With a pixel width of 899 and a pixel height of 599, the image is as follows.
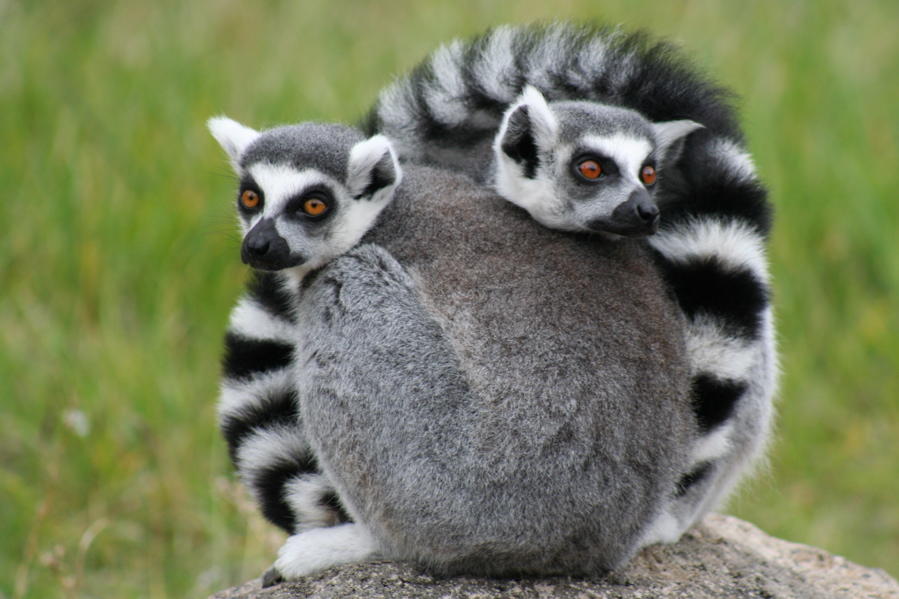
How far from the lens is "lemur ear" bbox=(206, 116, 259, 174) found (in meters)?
3.31

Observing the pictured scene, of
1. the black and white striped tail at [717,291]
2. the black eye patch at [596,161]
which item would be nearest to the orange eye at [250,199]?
the black eye patch at [596,161]

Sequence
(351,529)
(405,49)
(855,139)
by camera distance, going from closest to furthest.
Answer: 1. (351,529)
2. (855,139)
3. (405,49)

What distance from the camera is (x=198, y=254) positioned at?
5.61 m

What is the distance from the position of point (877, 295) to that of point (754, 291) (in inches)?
Answer: 126

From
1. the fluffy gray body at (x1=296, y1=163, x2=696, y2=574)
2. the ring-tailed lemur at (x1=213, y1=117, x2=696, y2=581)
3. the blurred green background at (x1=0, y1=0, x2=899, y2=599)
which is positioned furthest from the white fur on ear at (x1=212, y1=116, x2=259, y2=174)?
the blurred green background at (x1=0, y1=0, x2=899, y2=599)

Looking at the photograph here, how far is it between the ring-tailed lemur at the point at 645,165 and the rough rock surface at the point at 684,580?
129 millimetres

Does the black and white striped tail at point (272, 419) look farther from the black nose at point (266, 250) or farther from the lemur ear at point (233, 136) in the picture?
the lemur ear at point (233, 136)

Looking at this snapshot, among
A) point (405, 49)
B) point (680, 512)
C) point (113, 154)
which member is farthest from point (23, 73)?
point (680, 512)

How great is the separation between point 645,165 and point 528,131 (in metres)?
0.37

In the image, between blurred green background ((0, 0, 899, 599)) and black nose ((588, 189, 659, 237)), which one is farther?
blurred green background ((0, 0, 899, 599))

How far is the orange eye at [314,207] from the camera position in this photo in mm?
3018

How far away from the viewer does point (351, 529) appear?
9.79 ft

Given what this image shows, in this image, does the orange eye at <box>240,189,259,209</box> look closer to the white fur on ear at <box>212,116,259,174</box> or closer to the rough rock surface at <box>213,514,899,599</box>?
the white fur on ear at <box>212,116,259,174</box>

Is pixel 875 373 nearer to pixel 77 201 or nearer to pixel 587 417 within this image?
pixel 587 417
